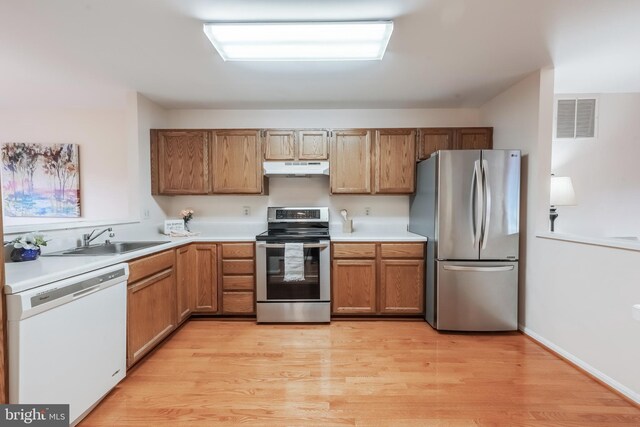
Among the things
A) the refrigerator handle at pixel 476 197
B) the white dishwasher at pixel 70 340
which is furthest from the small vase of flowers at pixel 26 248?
the refrigerator handle at pixel 476 197

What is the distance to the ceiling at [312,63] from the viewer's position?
1.68 m

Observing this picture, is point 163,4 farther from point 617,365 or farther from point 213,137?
point 617,365

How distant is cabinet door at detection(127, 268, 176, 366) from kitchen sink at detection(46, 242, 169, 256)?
32 cm

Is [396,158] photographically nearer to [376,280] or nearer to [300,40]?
[376,280]

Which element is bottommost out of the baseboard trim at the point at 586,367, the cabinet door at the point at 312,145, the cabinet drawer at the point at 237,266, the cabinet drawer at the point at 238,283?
the baseboard trim at the point at 586,367

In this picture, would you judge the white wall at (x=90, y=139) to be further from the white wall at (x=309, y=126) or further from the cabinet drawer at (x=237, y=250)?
the cabinet drawer at (x=237, y=250)

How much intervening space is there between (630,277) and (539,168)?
3.57ft

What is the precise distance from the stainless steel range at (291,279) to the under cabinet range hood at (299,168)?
74 centimetres

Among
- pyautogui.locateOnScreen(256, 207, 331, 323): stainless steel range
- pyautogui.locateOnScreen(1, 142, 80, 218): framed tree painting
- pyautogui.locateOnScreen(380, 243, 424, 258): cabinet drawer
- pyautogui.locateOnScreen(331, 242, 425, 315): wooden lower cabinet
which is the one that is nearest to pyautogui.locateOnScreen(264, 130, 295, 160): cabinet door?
pyautogui.locateOnScreen(256, 207, 331, 323): stainless steel range

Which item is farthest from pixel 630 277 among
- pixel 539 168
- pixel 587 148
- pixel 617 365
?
pixel 587 148

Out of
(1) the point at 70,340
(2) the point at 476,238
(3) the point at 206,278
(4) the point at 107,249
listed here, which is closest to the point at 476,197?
(2) the point at 476,238

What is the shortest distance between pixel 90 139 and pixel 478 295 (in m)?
5.06

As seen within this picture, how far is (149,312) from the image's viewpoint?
2.21 metres

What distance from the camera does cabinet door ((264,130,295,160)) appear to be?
3.21 meters
